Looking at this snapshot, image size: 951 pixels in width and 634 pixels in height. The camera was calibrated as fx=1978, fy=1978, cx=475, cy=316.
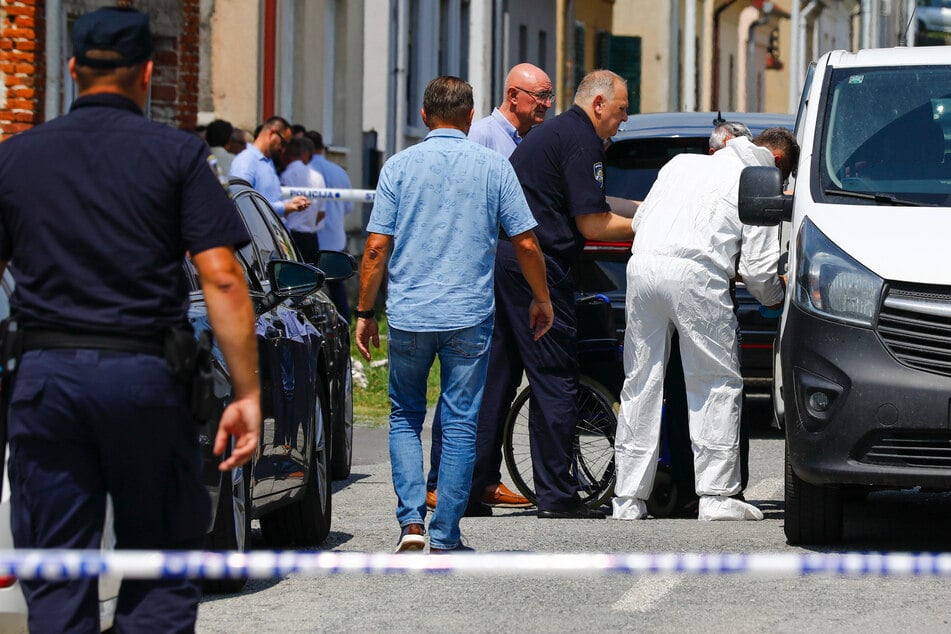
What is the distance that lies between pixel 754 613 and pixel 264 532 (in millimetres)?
2593

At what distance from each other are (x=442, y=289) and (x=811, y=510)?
1.75 metres

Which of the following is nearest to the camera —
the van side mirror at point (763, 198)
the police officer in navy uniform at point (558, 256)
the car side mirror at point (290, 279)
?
the car side mirror at point (290, 279)

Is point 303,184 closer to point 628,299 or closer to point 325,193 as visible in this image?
point 325,193

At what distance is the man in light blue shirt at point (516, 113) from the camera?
9797mm

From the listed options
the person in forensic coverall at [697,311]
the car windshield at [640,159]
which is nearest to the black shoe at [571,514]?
the person in forensic coverall at [697,311]

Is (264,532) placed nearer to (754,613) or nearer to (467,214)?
(467,214)

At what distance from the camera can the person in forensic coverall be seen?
8.60 meters

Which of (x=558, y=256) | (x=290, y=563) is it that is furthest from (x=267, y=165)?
(x=290, y=563)

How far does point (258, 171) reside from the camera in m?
15.0

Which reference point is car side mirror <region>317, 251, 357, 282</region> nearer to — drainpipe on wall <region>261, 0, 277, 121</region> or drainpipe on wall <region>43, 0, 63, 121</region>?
drainpipe on wall <region>43, 0, 63, 121</region>

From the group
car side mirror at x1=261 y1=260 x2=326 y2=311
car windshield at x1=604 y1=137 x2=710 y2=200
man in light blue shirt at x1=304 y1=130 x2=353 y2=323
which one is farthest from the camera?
man in light blue shirt at x1=304 y1=130 x2=353 y2=323

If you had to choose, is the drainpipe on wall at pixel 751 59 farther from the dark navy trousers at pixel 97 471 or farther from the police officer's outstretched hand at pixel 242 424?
the dark navy trousers at pixel 97 471

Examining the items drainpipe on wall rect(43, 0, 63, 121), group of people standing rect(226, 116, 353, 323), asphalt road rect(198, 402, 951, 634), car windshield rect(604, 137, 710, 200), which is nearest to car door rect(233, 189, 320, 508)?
asphalt road rect(198, 402, 951, 634)

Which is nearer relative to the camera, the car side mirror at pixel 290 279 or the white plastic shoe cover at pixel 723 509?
the car side mirror at pixel 290 279
